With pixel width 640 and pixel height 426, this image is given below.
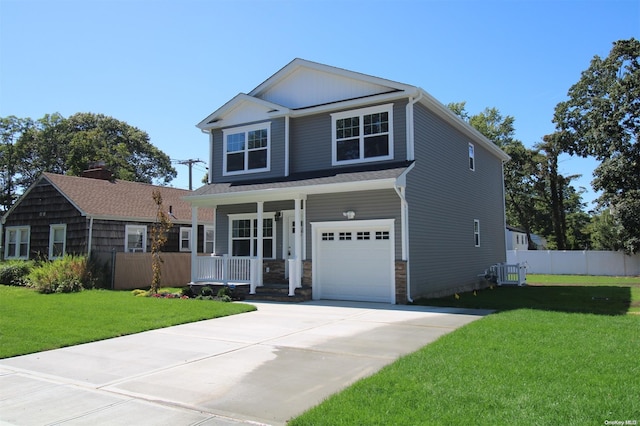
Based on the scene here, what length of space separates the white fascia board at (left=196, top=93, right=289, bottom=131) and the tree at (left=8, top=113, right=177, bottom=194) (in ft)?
60.3

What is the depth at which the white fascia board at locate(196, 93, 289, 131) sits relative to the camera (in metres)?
16.7

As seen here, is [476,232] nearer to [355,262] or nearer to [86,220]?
[355,262]

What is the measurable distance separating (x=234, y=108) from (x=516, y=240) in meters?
30.0

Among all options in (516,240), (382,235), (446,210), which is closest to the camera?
(382,235)

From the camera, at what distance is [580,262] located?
96.3ft

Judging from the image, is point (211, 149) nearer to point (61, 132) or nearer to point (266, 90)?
point (266, 90)

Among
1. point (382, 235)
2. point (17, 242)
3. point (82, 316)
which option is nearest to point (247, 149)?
point (382, 235)

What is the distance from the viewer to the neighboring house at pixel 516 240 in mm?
37434

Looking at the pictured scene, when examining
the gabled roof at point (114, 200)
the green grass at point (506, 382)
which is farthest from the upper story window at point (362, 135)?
the gabled roof at point (114, 200)

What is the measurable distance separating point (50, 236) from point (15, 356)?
15.5 m

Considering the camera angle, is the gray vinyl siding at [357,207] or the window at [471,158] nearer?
the gray vinyl siding at [357,207]

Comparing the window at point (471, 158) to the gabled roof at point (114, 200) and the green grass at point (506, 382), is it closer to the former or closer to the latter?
the green grass at point (506, 382)

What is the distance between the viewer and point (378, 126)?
15172 mm

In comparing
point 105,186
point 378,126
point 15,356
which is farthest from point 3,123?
point 15,356
